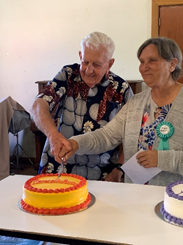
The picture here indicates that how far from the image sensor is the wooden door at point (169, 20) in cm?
361

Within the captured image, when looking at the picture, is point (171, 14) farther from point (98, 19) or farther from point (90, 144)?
point (90, 144)

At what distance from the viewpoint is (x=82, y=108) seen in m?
1.78

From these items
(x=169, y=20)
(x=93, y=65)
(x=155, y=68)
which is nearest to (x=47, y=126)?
(x=93, y=65)

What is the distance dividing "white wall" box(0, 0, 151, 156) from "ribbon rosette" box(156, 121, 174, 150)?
2429 millimetres

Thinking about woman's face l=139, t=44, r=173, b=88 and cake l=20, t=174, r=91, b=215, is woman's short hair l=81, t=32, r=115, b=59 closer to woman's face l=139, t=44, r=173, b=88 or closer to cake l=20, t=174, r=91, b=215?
woman's face l=139, t=44, r=173, b=88

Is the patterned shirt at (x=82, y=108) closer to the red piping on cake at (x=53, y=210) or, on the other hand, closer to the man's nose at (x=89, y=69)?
the man's nose at (x=89, y=69)

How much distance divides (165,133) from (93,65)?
57 centimetres

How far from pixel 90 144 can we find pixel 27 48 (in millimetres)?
3026

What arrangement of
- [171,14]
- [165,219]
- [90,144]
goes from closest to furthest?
[165,219] < [90,144] < [171,14]

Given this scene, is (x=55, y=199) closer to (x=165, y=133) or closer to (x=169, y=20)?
Result: (x=165, y=133)

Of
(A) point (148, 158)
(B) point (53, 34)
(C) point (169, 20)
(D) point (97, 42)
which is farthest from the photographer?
(B) point (53, 34)

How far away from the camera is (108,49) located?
1.73 metres

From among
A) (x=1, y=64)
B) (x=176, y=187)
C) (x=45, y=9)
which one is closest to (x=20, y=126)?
(x=1, y=64)

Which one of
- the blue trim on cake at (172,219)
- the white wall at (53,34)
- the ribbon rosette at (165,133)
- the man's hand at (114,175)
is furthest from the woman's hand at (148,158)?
the white wall at (53,34)
